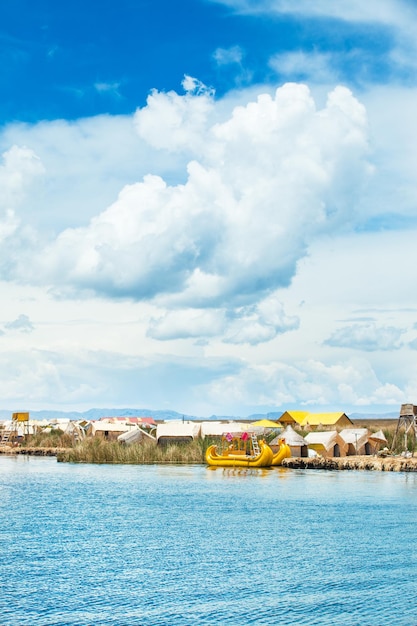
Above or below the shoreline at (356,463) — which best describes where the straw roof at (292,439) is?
above

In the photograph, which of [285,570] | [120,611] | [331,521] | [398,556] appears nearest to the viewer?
[120,611]

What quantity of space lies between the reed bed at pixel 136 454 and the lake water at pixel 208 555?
77.9 ft

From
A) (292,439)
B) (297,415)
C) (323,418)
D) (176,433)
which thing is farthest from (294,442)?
(297,415)

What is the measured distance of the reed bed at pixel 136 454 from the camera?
257ft

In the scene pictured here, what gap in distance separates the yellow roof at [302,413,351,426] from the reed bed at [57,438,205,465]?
86.5ft

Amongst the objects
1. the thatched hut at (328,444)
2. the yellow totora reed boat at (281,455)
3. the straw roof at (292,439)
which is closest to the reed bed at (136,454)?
the straw roof at (292,439)

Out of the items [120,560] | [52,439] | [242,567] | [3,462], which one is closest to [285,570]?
[242,567]

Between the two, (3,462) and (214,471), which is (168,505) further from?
(3,462)

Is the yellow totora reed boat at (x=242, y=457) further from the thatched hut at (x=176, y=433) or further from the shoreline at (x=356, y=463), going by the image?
the thatched hut at (x=176, y=433)

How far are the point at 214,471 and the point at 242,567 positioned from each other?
41.5 meters

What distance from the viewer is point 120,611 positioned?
69.6 ft

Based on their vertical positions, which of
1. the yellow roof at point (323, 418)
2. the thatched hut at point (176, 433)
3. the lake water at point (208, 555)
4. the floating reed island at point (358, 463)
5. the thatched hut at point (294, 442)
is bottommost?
the lake water at point (208, 555)

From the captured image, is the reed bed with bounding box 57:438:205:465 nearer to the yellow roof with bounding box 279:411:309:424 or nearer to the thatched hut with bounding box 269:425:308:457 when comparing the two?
the thatched hut with bounding box 269:425:308:457

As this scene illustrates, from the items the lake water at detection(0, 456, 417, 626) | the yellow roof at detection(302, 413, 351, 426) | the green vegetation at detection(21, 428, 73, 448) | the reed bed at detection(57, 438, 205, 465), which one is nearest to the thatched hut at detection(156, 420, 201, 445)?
the reed bed at detection(57, 438, 205, 465)
